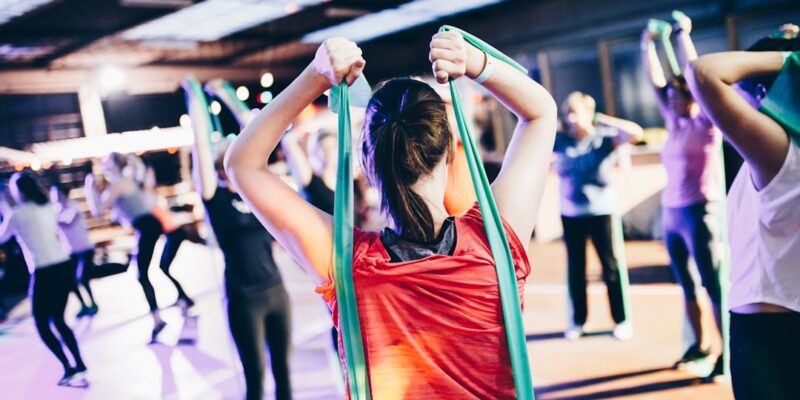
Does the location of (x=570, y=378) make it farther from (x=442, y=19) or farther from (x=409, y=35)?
(x=442, y=19)

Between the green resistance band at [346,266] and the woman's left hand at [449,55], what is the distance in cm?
13

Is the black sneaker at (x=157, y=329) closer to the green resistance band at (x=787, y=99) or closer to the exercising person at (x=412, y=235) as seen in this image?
the exercising person at (x=412, y=235)

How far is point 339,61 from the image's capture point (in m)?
0.81

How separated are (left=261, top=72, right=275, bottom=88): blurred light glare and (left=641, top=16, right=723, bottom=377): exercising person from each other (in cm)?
241

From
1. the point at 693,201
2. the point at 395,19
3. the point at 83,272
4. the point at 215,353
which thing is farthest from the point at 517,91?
the point at 395,19

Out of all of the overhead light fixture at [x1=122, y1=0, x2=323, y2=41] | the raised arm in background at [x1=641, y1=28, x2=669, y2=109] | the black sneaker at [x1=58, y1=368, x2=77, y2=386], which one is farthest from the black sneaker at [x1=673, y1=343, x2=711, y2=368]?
the overhead light fixture at [x1=122, y1=0, x2=323, y2=41]

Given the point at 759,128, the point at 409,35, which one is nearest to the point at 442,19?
the point at 409,35

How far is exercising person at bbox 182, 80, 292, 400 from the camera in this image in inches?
91.4

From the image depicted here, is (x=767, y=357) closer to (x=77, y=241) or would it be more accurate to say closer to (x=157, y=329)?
(x=77, y=241)

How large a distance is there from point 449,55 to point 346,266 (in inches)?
13.2

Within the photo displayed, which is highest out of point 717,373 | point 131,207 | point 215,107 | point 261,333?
point 215,107

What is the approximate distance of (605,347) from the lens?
3379 mm

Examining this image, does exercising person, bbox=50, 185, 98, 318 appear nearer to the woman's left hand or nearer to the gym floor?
the gym floor

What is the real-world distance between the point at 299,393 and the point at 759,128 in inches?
104
